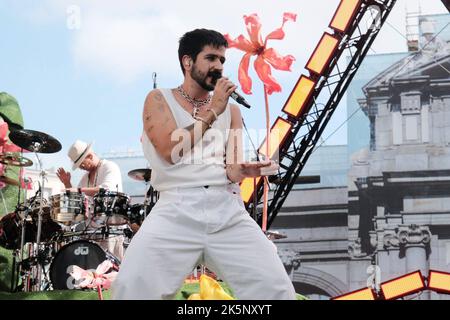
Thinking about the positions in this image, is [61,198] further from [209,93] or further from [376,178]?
[376,178]

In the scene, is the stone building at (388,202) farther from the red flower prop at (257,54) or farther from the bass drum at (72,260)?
the red flower prop at (257,54)

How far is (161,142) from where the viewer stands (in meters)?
3.13

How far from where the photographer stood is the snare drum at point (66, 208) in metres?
6.61

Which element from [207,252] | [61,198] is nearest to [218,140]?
[207,252]

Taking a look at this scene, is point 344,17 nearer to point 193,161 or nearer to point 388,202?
point 388,202

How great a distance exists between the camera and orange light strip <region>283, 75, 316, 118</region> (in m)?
9.69

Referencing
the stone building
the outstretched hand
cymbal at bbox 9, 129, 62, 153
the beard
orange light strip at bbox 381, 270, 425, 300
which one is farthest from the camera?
the stone building

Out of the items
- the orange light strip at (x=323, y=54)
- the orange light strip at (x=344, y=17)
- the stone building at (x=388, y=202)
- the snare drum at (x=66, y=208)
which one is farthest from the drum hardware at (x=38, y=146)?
the stone building at (x=388, y=202)

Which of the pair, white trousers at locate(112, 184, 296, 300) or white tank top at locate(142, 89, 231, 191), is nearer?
white trousers at locate(112, 184, 296, 300)

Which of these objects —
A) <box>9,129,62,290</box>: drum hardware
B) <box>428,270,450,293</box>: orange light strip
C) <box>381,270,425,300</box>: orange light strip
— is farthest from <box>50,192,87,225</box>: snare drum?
<box>428,270,450,293</box>: orange light strip

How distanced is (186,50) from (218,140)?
0.42 meters

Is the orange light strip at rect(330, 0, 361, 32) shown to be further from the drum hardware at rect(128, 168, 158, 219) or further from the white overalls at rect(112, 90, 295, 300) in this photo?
the white overalls at rect(112, 90, 295, 300)

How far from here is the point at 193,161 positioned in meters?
3.16
